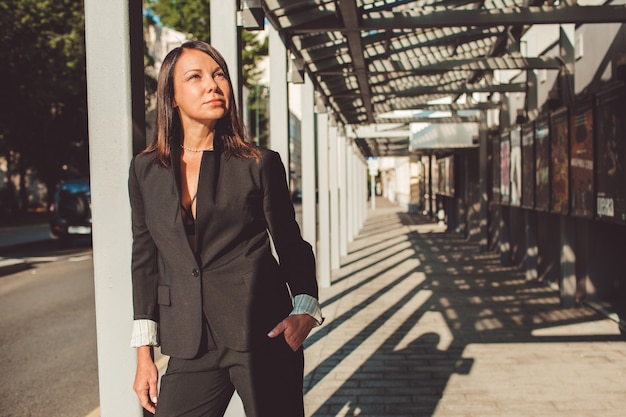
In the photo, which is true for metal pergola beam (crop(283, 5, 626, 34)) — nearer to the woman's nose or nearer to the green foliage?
the woman's nose

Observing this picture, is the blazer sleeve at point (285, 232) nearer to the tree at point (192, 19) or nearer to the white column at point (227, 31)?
the white column at point (227, 31)

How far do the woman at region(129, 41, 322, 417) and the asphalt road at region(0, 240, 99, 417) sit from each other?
3.17m

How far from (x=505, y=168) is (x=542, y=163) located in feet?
8.86

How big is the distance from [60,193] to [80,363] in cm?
1586

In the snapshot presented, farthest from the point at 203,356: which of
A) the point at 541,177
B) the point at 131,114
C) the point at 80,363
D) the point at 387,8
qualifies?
the point at 541,177

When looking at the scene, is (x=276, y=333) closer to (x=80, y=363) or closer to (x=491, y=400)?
(x=491, y=400)

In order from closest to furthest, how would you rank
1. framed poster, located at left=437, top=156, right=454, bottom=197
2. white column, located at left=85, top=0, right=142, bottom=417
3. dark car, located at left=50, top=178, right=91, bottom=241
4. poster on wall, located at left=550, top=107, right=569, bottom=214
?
white column, located at left=85, top=0, right=142, bottom=417 < poster on wall, located at left=550, top=107, right=569, bottom=214 < dark car, located at left=50, top=178, right=91, bottom=241 < framed poster, located at left=437, top=156, right=454, bottom=197

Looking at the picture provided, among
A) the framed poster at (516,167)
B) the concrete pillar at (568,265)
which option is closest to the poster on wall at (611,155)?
the concrete pillar at (568,265)

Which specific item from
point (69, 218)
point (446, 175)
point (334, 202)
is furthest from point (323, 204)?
point (446, 175)

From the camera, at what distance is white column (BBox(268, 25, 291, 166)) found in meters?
6.07

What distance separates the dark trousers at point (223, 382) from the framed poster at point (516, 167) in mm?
9225

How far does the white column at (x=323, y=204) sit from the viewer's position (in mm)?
10844

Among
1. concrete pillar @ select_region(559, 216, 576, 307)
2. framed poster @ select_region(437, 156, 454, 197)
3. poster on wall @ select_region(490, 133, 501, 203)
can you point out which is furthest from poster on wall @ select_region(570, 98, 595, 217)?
framed poster @ select_region(437, 156, 454, 197)

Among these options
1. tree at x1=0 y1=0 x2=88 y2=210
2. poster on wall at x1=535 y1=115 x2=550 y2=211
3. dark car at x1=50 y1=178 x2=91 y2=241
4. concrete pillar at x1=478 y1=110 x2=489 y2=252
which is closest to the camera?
poster on wall at x1=535 y1=115 x2=550 y2=211
